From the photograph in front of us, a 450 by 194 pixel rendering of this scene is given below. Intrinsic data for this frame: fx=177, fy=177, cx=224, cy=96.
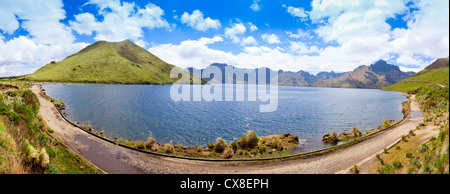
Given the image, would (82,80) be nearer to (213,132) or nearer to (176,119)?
(176,119)

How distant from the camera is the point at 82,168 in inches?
581

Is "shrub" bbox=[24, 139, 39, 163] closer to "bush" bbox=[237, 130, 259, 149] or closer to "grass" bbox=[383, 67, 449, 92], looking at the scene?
"grass" bbox=[383, 67, 449, 92]

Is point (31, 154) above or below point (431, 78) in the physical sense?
below

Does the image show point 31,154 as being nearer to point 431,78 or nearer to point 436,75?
point 436,75

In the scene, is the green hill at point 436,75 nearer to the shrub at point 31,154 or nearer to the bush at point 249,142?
the shrub at point 31,154

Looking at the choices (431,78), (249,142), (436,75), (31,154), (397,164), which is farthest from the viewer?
(431,78)

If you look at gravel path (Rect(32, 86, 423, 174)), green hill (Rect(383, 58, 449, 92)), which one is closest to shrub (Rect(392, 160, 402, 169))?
gravel path (Rect(32, 86, 423, 174))

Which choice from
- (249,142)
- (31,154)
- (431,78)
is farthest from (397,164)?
(431,78)

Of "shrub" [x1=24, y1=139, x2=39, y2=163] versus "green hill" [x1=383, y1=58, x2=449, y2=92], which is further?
"shrub" [x1=24, y1=139, x2=39, y2=163]

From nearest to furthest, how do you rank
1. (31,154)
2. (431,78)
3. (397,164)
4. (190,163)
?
(31,154)
(397,164)
(190,163)
(431,78)

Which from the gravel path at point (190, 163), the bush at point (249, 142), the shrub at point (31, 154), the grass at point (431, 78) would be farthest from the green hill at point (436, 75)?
the bush at point (249, 142)
